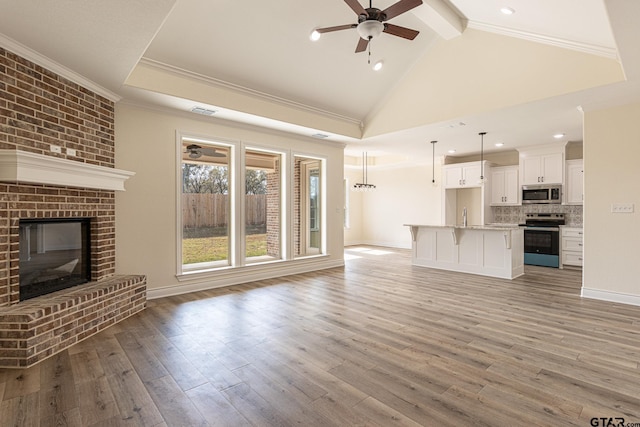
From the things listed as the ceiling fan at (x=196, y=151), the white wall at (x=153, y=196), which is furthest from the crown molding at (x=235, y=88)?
the ceiling fan at (x=196, y=151)

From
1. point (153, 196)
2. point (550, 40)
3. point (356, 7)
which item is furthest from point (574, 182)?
point (153, 196)

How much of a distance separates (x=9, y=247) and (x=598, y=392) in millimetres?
4908

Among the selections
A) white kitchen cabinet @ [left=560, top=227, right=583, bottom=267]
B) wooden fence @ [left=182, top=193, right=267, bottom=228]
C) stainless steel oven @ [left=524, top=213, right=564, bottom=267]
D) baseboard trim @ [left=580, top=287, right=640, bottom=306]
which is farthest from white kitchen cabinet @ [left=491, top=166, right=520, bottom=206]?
wooden fence @ [left=182, top=193, right=267, bottom=228]

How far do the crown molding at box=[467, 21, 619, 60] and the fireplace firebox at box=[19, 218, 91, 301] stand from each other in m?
5.91

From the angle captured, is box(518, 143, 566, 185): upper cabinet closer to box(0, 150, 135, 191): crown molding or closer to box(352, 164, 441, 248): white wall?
box(352, 164, 441, 248): white wall

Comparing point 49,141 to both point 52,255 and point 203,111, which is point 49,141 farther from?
point 203,111

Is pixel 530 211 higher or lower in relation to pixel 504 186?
lower

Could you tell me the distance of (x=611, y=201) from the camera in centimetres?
454

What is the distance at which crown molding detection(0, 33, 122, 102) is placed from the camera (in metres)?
2.85

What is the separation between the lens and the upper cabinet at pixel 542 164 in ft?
23.6

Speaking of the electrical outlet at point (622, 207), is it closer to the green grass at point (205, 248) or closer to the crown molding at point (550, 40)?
the crown molding at point (550, 40)

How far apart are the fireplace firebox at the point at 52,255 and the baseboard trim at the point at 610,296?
6769 millimetres

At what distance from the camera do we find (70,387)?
7.58 feet

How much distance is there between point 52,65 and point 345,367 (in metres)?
4.06
